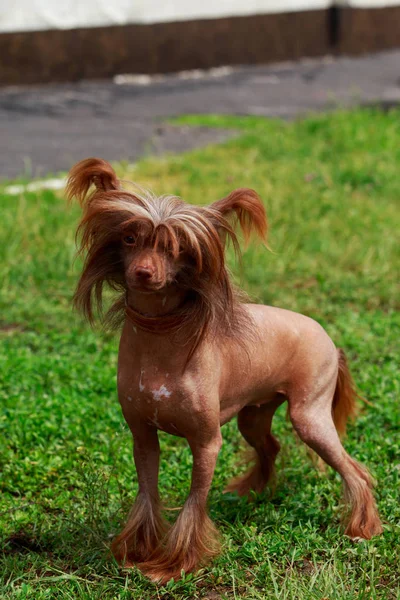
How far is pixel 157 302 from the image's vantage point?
3.10 meters

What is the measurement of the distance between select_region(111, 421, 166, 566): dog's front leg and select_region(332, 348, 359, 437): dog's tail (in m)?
0.85

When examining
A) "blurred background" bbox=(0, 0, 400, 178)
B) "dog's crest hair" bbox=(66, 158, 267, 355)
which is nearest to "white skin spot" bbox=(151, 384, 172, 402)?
"dog's crest hair" bbox=(66, 158, 267, 355)

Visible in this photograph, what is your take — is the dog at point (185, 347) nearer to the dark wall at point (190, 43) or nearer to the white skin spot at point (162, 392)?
the white skin spot at point (162, 392)

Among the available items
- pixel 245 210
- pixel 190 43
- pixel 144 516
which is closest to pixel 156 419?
pixel 144 516

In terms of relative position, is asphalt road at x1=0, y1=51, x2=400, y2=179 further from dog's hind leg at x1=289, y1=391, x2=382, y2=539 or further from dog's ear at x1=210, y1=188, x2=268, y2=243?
dog's ear at x1=210, y1=188, x2=268, y2=243

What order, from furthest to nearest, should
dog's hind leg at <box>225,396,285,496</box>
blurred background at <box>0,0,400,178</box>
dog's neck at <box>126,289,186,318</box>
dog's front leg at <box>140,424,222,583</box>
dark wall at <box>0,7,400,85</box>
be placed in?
1. dark wall at <box>0,7,400,85</box>
2. blurred background at <box>0,0,400,178</box>
3. dog's hind leg at <box>225,396,285,496</box>
4. dog's front leg at <box>140,424,222,583</box>
5. dog's neck at <box>126,289,186,318</box>

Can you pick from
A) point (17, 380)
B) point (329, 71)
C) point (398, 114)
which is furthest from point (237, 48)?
point (17, 380)

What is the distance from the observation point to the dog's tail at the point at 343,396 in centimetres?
380

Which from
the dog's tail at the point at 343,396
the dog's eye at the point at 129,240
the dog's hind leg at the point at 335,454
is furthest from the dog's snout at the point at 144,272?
the dog's tail at the point at 343,396

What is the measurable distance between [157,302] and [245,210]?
0.40 meters

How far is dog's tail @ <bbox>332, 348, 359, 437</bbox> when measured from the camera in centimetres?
380

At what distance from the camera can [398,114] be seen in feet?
35.9

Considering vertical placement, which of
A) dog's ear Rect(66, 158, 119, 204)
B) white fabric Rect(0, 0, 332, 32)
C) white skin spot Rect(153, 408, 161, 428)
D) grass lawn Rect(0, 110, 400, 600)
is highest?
white fabric Rect(0, 0, 332, 32)

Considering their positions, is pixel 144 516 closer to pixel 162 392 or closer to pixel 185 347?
pixel 162 392
